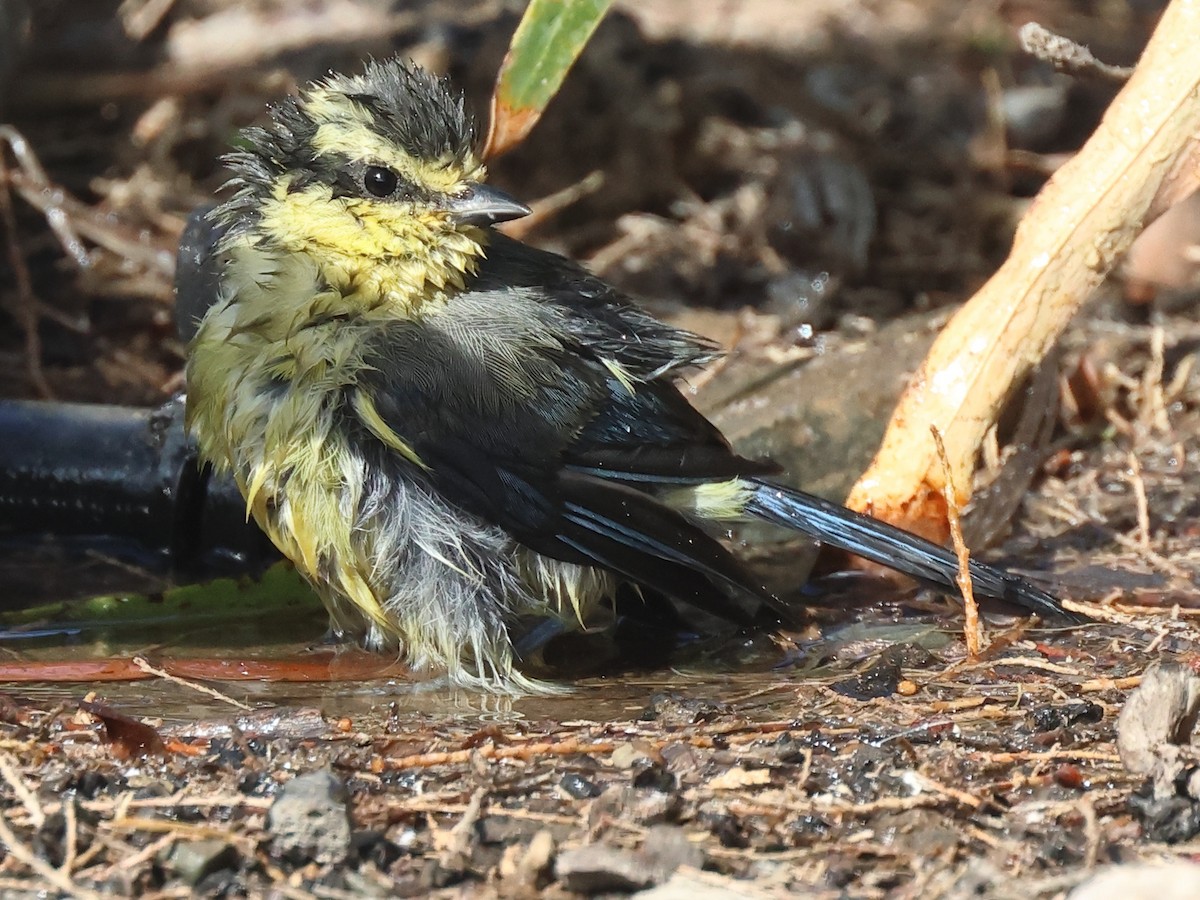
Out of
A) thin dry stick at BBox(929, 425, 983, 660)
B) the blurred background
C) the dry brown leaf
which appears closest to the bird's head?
thin dry stick at BBox(929, 425, 983, 660)

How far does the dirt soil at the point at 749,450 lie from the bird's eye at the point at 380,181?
1157 millimetres

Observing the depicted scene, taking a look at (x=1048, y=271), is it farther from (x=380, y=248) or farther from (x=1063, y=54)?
(x=380, y=248)

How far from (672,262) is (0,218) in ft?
8.35

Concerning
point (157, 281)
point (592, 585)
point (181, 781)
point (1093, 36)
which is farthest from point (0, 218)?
point (1093, 36)

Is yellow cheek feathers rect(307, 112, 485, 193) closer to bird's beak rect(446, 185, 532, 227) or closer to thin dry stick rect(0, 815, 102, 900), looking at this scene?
bird's beak rect(446, 185, 532, 227)

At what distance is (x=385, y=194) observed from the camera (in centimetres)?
368

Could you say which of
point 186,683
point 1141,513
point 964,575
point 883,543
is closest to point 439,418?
point 186,683

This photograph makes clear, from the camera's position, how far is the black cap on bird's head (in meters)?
3.67

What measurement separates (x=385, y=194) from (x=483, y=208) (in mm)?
240

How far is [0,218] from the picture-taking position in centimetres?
571

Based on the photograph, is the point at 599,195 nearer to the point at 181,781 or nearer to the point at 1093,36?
the point at 1093,36

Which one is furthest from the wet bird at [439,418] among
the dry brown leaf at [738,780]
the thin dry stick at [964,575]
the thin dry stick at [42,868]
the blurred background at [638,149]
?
the blurred background at [638,149]

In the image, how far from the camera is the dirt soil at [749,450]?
99.7 inches

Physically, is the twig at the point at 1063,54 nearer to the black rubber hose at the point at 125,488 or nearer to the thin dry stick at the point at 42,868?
the black rubber hose at the point at 125,488
